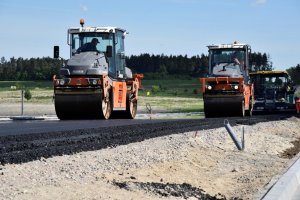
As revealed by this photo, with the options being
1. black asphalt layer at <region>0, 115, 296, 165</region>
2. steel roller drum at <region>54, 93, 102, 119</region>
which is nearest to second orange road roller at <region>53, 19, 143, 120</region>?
steel roller drum at <region>54, 93, 102, 119</region>

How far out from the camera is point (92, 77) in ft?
80.1

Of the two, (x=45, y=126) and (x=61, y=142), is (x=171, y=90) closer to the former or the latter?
(x=45, y=126)

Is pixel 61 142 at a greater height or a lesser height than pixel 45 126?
greater

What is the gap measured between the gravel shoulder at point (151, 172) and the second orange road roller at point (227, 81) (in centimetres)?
1240

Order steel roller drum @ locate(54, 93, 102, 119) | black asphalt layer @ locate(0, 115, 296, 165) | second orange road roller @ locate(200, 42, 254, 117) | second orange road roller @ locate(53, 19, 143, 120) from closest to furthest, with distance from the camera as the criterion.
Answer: black asphalt layer @ locate(0, 115, 296, 165)
steel roller drum @ locate(54, 93, 102, 119)
second orange road roller @ locate(53, 19, 143, 120)
second orange road roller @ locate(200, 42, 254, 117)

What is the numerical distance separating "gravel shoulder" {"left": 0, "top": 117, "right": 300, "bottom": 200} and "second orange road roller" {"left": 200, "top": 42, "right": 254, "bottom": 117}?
488 inches

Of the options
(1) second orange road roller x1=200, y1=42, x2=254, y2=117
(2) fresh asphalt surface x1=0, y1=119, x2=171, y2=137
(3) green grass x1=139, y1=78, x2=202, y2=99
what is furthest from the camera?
(3) green grass x1=139, y1=78, x2=202, y2=99

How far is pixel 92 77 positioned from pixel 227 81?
775cm

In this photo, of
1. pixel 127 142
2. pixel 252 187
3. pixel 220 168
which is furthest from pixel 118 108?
pixel 252 187

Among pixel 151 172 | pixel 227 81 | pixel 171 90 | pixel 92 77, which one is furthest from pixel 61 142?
pixel 171 90

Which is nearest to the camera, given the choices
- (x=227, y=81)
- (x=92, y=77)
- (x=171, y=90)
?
(x=92, y=77)

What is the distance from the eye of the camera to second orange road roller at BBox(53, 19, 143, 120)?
24.0 m

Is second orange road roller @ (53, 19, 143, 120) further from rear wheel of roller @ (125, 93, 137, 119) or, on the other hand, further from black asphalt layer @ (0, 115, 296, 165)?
black asphalt layer @ (0, 115, 296, 165)

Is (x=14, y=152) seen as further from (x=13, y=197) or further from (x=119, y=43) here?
(x=119, y=43)
